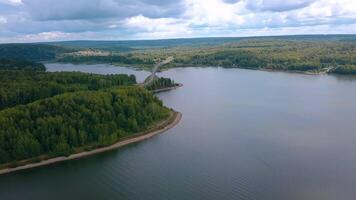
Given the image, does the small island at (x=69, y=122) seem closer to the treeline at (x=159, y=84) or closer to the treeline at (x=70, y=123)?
the treeline at (x=70, y=123)

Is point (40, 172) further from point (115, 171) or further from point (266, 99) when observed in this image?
point (266, 99)

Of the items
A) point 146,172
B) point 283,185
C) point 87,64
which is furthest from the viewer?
point 87,64

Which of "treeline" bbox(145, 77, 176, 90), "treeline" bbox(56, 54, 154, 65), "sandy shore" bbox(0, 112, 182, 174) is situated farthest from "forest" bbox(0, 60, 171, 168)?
"treeline" bbox(56, 54, 154, 65)

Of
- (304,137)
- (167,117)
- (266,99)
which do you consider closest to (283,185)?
(304,137)

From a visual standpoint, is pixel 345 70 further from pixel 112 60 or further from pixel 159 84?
pixel 112 60

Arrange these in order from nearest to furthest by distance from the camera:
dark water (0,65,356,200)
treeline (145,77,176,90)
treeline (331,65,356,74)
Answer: dark water (0,65,356,200), treeline (145,77,176,90), treeline (331,65,356,74)

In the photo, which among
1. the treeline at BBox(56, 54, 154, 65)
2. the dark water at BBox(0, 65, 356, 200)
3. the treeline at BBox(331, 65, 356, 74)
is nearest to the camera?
the dark water at BBox(0, 65, 356, 200)

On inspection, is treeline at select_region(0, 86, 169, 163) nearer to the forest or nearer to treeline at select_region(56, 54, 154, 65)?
the forest

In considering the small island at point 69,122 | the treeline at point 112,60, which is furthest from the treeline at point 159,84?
the treeline at point 112,60
